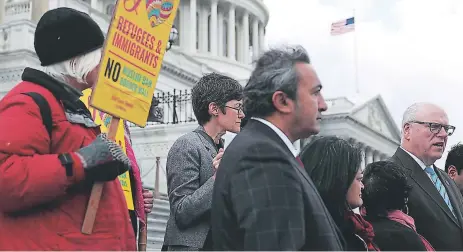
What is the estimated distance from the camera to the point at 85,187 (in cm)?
279

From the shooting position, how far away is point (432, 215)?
4.73 metres

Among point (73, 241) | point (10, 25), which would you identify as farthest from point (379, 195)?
point (10, 25)

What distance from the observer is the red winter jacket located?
261cm

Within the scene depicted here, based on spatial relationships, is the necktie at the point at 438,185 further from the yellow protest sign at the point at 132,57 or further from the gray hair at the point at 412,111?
the yellow protest sign at the point at 132,57

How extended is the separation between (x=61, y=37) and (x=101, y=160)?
2.25 feet

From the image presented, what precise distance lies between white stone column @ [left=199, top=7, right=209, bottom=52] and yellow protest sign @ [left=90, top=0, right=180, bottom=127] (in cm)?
4959

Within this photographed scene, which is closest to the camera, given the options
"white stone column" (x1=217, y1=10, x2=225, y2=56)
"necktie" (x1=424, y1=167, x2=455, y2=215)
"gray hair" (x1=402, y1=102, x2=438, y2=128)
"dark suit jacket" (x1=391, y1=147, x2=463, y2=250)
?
Answer: "dark suit jacket" (x1=391, y1=147, x2=463, y2=250)

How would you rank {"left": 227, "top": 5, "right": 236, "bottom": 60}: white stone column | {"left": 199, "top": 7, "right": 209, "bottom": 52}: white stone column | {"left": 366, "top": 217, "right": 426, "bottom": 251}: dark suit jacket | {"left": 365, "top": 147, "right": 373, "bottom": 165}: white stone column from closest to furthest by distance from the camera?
{"left": 366, "top": 217, "right": 426, "bottom": 251}: dark suit jacket → {"left": 365, "top": 147, "right": 373, "bottom": 165}: white stone column → {"left": 199, "top": 7, "right": 209, "bottom": 52}: white stone column → {"left": 227, "top": 5, "right": 236, "bottom": 60}: white stone column

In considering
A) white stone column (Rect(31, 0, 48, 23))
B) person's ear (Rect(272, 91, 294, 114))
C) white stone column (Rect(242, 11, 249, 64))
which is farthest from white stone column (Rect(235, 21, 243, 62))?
person's ear (Rect(272, 91, 294, 114))

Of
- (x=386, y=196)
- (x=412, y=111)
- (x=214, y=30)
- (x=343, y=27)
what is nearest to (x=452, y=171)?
(x=412, y=111)

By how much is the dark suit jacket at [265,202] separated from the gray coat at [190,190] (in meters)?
1.16

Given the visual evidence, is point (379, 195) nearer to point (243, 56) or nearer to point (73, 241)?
point (73, 241)

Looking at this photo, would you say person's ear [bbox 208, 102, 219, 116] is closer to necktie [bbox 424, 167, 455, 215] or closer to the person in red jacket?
the person in red jacket

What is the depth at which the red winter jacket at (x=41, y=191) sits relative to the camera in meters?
2.61
